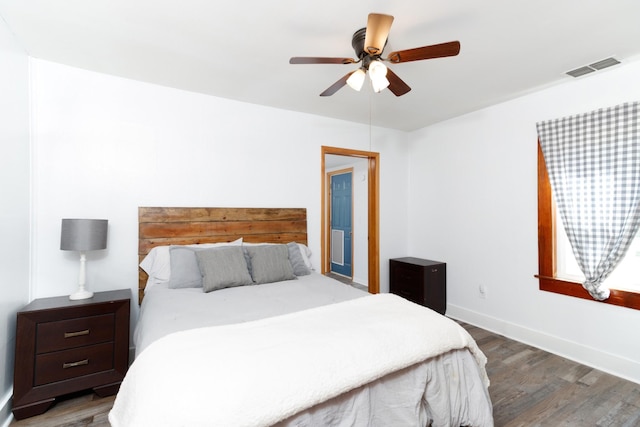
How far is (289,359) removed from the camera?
123 cm

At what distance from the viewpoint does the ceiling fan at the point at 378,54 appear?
1538mm

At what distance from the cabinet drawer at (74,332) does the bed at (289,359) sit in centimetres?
34

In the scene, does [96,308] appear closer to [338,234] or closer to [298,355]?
[298,355]

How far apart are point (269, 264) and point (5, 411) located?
1.88 m

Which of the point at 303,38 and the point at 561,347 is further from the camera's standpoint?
the point at 561,347

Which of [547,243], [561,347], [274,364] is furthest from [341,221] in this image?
[274,364]

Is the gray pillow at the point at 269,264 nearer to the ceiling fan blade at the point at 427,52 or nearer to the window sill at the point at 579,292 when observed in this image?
the ceiling fan blade at the point at 427,52

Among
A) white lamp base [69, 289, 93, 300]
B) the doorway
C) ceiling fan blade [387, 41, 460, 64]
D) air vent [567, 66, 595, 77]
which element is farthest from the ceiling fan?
the doorway

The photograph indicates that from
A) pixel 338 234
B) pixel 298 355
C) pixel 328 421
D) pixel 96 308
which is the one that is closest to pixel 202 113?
pixel 96 308

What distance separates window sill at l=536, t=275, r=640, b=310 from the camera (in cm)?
234

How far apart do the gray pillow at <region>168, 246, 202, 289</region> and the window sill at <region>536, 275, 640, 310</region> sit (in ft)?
10.6

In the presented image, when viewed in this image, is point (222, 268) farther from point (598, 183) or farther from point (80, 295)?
point (598, 183)

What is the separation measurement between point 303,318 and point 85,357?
1.69 metres

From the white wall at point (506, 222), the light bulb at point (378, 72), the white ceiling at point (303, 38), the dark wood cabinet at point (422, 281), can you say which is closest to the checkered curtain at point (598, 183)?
the white wall at point (506, 222)
